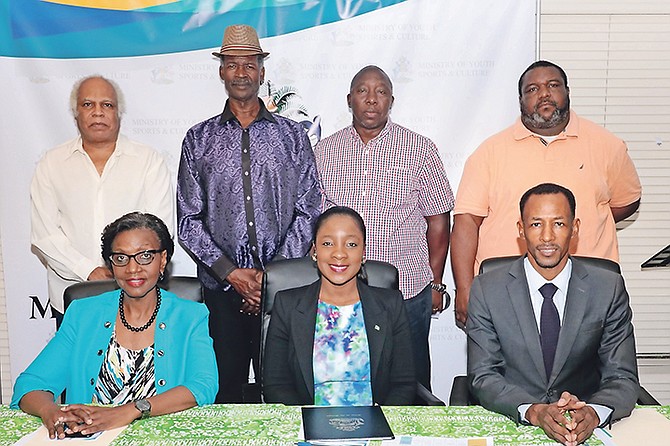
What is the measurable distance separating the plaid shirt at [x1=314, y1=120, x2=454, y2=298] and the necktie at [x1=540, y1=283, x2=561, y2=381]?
1.18 m

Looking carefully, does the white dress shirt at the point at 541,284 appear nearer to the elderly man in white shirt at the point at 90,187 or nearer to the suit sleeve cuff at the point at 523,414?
the suit sleeve cuff at the point at 523,414

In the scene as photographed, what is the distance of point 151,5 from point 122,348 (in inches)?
85.4

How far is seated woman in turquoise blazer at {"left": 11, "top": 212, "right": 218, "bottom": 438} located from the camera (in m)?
2.38

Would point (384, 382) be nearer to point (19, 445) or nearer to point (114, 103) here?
point (19, 445)

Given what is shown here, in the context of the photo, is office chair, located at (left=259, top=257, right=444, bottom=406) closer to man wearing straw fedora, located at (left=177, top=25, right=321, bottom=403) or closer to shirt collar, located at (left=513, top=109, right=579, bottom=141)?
man wearing straw fedora, located at (left=177, top=25, right=321, bottom=403)

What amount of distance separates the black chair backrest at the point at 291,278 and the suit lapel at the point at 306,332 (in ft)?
0.40

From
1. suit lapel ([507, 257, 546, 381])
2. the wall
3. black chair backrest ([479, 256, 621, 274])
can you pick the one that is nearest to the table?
suit lapel ([507, 257, 546, 381])

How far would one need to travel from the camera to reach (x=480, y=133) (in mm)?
3969

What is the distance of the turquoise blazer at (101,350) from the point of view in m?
2.37

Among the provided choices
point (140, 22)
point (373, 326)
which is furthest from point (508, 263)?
point (140, 22)

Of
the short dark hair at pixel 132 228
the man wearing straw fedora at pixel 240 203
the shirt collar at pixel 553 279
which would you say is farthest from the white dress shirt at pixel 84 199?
the shirt collar at pixel 553 279

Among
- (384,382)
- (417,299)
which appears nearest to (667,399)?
(417,299)

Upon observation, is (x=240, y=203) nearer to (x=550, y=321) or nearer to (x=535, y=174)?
(x=535, y=174)

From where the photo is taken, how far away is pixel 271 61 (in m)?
3.97
